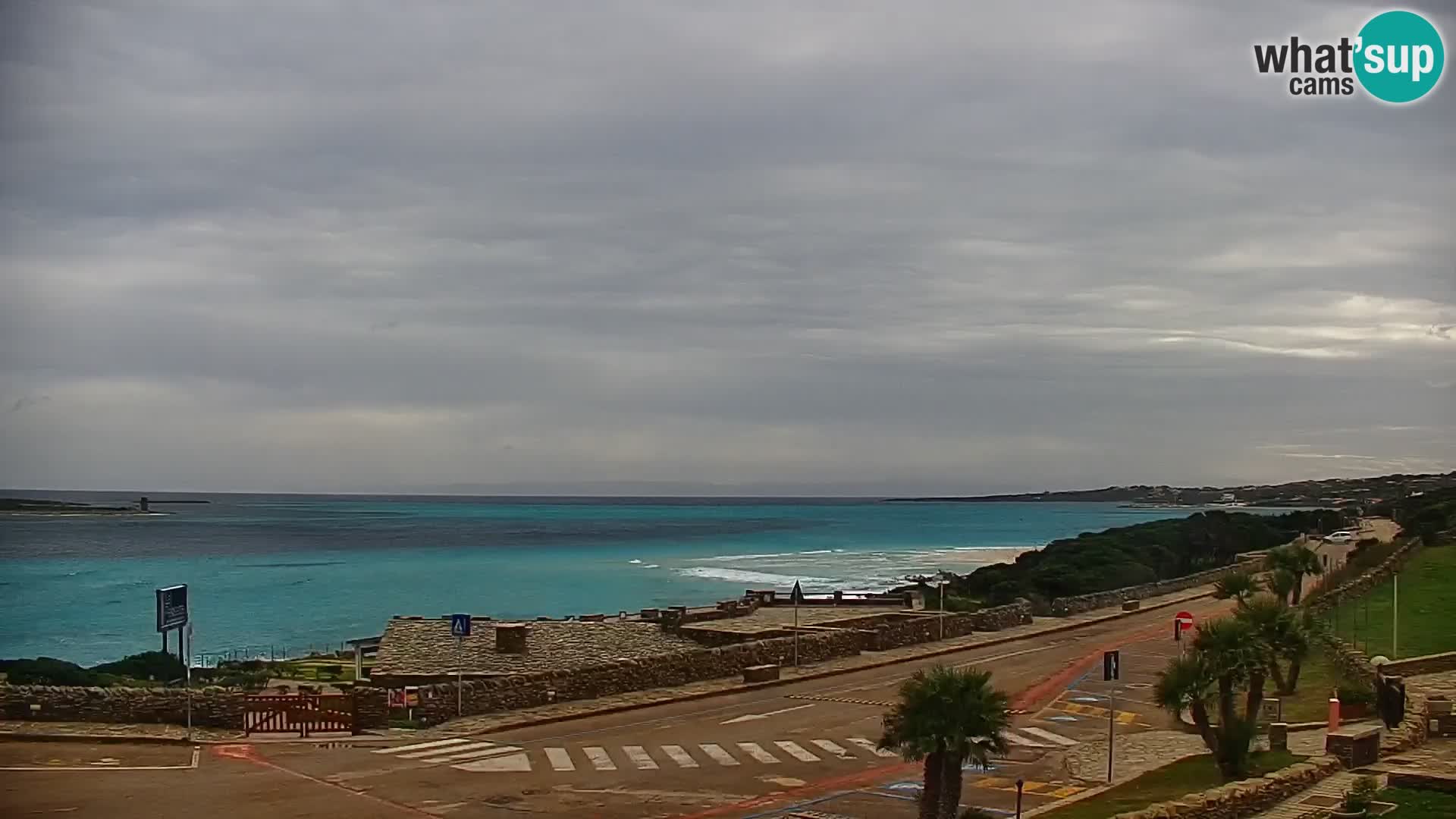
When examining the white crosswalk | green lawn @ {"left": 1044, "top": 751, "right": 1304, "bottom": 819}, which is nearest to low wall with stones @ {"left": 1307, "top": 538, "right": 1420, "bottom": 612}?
green lawn @ {"left": 1044, "top": 751, "right": 1304, "bottom": 819}

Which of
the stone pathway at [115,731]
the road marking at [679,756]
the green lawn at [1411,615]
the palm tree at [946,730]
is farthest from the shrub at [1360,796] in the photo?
the stone pathway at [115,731]

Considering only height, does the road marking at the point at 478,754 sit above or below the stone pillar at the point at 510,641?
above

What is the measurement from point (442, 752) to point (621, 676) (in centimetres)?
748

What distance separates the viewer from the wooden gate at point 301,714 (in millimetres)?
25125

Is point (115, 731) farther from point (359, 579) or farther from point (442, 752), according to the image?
point (359, 579)

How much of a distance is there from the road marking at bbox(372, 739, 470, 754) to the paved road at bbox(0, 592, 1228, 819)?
0.08m

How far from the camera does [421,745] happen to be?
24.2 metres

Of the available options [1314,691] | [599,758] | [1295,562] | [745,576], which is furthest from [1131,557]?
[599,758]

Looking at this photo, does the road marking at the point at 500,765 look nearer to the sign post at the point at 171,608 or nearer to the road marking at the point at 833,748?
the road marking at the point at 833,748

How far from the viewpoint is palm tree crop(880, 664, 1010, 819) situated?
16.6 metres

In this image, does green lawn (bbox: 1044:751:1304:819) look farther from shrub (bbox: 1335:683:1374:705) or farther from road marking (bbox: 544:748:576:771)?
road marking (bbox: 544:748:576:771)

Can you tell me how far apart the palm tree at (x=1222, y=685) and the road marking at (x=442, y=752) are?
39.1 ft

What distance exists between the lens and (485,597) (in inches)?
→ 4205

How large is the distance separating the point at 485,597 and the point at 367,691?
269 ft
